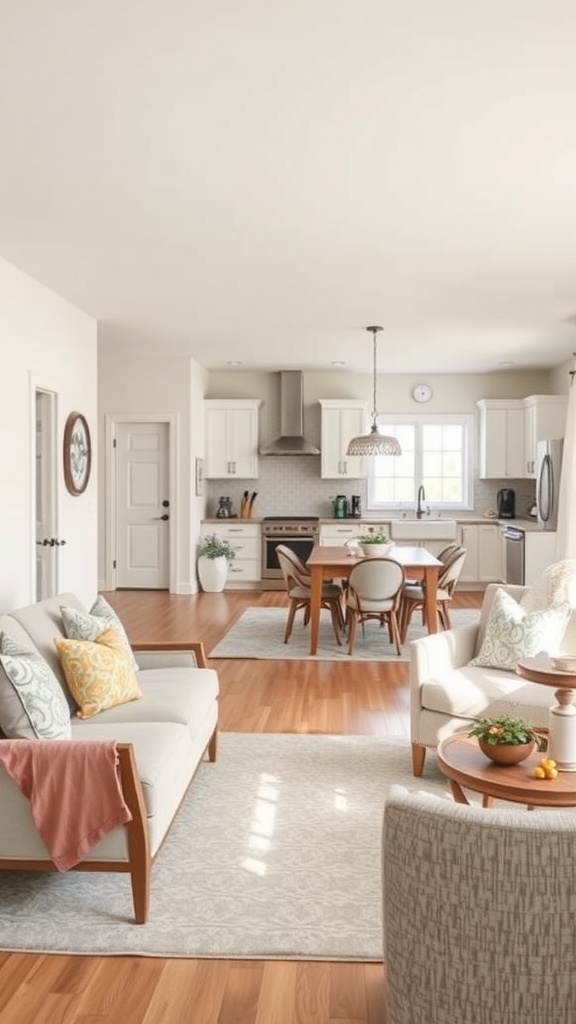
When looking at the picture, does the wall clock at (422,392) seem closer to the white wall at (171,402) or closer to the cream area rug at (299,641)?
the white wall at (171,402)

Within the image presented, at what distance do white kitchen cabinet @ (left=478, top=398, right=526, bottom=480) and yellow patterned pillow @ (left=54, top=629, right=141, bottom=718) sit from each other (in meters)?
7.82

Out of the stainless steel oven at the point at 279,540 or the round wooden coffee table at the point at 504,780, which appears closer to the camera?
the round wooden coffee table at the point at 504,780

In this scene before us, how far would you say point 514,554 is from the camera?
932 cm

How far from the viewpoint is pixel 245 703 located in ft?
17.0

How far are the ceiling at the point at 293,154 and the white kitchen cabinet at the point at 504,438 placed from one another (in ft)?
11.3

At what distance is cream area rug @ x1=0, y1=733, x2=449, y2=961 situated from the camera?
248 cm

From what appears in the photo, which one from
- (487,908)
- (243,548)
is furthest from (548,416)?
(487,908)

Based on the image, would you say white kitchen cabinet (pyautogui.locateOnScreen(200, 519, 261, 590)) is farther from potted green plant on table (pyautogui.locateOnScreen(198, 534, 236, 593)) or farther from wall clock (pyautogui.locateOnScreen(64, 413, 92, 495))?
wall clock (pyautogui.locateOnScreen(64, 413, 92, 495))

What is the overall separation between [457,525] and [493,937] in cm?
888

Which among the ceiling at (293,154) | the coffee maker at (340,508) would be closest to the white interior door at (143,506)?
the coffee maker at (340,508)

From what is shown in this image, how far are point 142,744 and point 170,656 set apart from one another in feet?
4.27

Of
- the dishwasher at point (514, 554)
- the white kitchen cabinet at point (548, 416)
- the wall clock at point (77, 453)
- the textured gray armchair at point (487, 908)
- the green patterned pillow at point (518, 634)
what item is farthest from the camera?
the white kitchen cabinet at point (548, 416)

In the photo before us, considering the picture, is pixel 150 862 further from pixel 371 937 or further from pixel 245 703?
pixel 245 703

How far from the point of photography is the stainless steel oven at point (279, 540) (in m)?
→ 10.3
